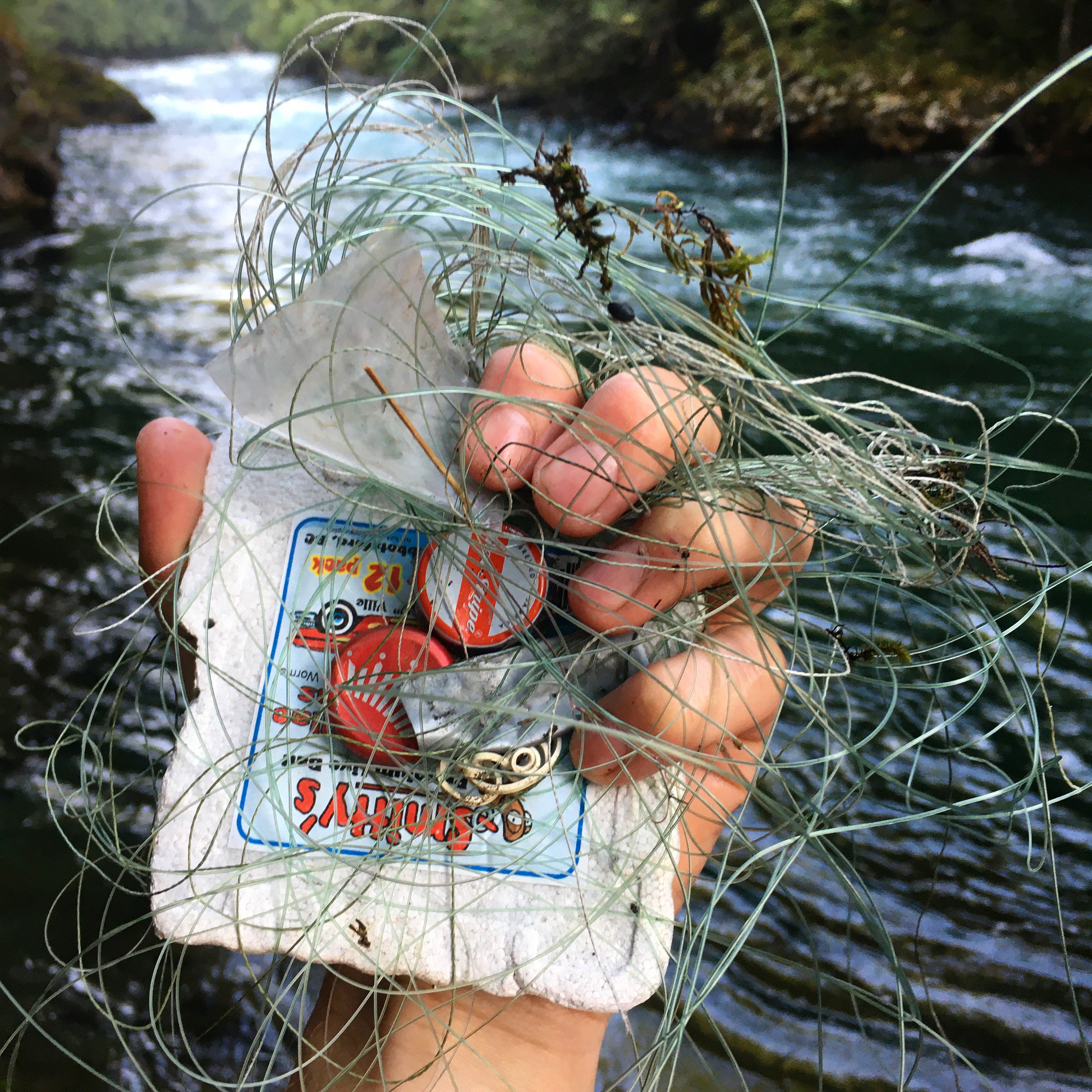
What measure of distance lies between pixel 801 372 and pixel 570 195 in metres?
0.64

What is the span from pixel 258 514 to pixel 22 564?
0.63m

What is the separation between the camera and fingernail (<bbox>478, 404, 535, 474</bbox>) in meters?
0.42

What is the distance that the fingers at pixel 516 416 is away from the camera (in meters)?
0.42

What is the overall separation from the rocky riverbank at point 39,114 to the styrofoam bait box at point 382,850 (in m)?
1.44

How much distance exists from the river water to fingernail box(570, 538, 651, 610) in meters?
0.23

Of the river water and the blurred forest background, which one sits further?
the blurred forest background

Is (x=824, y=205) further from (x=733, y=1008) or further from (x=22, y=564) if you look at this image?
(x=22, y=564)

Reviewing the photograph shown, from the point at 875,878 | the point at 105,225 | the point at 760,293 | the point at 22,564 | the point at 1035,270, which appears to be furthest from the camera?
the point at 105,225

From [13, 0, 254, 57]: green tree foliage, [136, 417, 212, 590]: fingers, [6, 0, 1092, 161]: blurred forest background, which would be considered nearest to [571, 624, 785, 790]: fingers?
[136, 417, 212, 590]: fingers

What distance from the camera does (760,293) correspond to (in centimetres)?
36

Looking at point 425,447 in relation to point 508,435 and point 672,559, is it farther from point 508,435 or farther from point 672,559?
point 672,559

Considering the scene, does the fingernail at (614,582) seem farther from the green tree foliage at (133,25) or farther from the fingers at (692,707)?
the green tree foliage at (133,25)

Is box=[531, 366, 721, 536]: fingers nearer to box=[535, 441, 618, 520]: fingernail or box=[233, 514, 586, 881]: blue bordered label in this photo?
box=[535, 441, 618, 520]: fingernail

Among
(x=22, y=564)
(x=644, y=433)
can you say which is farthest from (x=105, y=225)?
(x=644, y=433)
